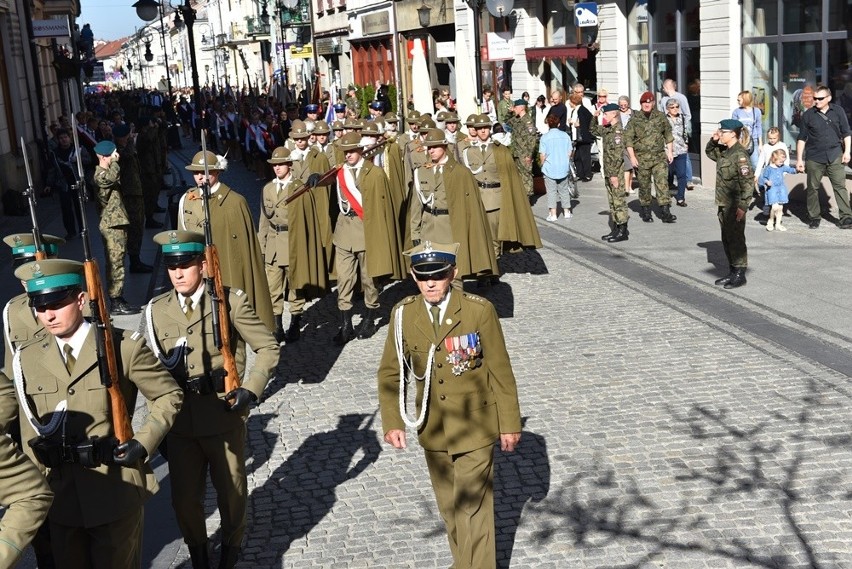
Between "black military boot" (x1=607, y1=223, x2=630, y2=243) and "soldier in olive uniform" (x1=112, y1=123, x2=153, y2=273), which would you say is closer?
"soldier in olive uniform" (x1=112, y1=123, x2=153, y2=273)

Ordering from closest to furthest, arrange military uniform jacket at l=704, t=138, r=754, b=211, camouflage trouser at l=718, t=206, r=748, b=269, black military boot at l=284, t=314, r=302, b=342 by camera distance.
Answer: black military boot at l=284, t=314, r=302, b=342 → military uniform jacket at l=704, t=138, r=754, b=211 → camouflage trouser at l=718, t=206, r=748, b=269

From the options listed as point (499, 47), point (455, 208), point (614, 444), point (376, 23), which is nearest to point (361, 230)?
point (455, 208)

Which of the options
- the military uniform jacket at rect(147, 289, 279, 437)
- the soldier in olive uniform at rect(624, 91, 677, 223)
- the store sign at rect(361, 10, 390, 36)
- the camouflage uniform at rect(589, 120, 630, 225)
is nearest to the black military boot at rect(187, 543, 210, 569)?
the military uniform jacket at rect(147, 289, 279, 437)

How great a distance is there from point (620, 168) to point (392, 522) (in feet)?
31.1

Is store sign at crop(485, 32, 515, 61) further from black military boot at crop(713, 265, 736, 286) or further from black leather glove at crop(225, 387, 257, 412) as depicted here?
black leather glove at crop(225, 387, 257, 412)

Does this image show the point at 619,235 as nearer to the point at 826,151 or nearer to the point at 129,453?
the point at 826,151

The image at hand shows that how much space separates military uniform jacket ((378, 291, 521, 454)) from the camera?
5691 millimetres

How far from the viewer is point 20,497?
3744 mm

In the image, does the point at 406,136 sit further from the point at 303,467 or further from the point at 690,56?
the point at 303,467

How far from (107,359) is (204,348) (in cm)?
134

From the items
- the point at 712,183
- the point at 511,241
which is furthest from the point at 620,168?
the point at 712,183

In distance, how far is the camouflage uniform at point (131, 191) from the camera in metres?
15.0

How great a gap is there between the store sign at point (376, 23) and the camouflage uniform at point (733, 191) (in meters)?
32.1

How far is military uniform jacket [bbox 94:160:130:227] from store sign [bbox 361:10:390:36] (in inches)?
1222
